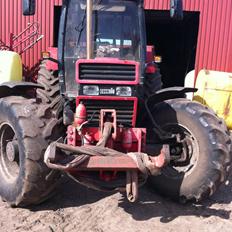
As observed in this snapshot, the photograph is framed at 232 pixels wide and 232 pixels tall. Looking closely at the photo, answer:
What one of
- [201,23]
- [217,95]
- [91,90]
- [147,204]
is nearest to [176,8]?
[91,90]

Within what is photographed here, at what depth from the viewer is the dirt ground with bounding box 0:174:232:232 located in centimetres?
437

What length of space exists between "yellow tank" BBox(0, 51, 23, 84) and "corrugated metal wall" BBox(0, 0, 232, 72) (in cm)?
312

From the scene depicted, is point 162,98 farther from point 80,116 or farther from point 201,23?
point 201,23

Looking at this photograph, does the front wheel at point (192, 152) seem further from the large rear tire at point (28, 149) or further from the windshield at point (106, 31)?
the large rear tire at point (28, 149)

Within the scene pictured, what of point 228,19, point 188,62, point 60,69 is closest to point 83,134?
point 60,69

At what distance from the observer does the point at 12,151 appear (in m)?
4.82

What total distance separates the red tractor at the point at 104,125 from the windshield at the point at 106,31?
12 millimetres

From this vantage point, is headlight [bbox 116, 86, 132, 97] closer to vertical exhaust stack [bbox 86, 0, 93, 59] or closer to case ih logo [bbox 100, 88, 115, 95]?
case ih logo [bbox 100, 88, 115, 95]

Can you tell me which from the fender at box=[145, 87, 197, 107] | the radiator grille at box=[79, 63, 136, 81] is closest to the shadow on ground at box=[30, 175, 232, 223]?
the fender at box=[145, 87, 197, 107]

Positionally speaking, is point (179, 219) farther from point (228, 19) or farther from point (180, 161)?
point (228, 19)


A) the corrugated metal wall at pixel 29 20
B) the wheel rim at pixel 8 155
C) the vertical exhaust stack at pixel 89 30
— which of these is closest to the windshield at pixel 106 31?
the vertical exhaust stack at pixel 89 30

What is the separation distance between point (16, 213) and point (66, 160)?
35.1 inches

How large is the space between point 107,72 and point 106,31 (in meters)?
0.83

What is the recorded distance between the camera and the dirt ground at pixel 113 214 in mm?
4371
